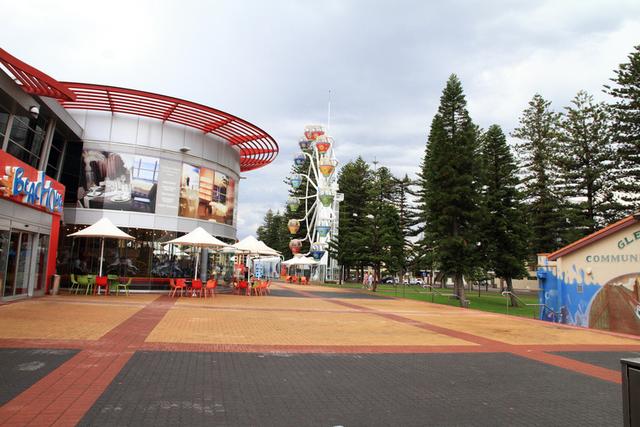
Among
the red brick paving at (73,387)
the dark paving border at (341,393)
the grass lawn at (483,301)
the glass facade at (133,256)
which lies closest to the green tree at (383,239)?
the grass lawn at (483,301)

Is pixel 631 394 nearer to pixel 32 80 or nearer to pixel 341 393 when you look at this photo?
pixel 341 393

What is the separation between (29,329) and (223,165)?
16.7 meters

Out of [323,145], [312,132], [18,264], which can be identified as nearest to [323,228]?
[323,145]

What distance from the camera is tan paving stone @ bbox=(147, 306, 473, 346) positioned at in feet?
31.3

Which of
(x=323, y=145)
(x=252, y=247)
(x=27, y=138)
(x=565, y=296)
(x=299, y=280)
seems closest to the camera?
(x=565, y=296)

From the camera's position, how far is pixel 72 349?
297 inches

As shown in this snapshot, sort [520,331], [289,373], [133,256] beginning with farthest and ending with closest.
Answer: [133,256] < [520,331] < [289,373]

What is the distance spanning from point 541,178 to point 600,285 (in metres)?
24.6

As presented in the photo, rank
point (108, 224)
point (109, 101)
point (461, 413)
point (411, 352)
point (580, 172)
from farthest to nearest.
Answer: point (580, 172)
point (109, 101)
point (108, 224)
point (411, 352)
point (461, 413)

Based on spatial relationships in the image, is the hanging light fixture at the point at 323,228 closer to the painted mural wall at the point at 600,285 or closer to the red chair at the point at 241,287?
the red chair at the point at 241,287

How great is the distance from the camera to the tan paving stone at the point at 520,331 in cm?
1142

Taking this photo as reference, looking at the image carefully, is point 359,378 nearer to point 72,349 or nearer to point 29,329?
point 72,349

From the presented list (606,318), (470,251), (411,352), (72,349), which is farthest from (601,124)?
(72,349)

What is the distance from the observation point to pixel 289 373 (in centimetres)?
664
